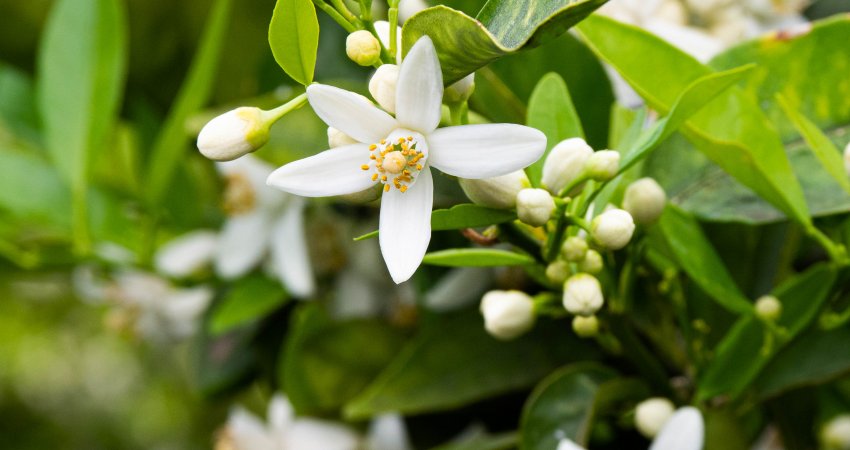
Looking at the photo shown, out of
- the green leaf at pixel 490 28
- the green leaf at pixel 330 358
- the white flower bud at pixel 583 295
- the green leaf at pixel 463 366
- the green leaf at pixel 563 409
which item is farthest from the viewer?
the green leaf at pixel 330 358

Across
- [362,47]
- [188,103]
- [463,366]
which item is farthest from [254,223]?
[362,47]

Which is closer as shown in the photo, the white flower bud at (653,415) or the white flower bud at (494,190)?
the white flower bud at (494,190)

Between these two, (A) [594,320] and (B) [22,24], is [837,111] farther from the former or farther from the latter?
(B) [22,24]

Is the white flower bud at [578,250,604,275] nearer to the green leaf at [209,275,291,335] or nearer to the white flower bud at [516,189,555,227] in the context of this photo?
the white flower bud at [516,189,555,227]

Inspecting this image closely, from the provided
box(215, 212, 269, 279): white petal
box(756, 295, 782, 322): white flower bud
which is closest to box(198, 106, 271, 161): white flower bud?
box(756, 295, 782, 322): white flower bud

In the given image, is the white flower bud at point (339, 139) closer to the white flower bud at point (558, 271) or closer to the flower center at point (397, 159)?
the flower center at point (397, 159)

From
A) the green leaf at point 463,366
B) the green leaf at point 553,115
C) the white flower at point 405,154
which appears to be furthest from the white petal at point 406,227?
the green leaf at point 463,366
